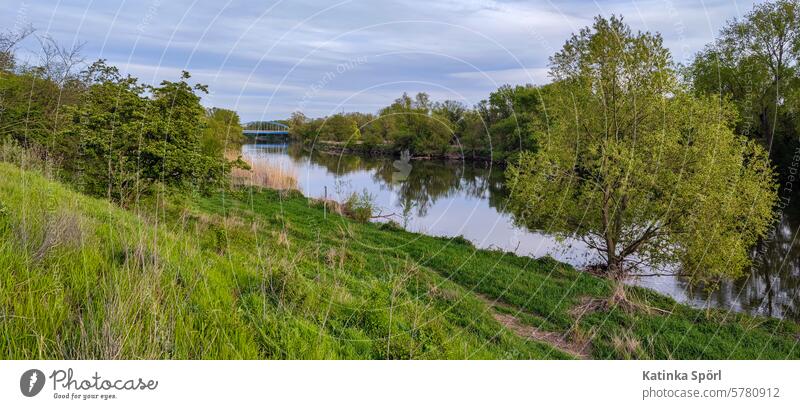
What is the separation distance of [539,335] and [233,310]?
713 centimetres

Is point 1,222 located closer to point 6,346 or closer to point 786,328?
point 6,346

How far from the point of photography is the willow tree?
48.6 ft

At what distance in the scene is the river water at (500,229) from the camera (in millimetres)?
15656

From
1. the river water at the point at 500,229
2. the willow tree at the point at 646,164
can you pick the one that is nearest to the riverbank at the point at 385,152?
the river water at the point at 500,229

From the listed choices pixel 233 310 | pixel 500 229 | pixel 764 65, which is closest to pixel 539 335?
pixel 233 310

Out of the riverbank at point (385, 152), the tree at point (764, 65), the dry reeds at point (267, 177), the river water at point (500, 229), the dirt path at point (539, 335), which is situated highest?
the tree at point (764, 65)

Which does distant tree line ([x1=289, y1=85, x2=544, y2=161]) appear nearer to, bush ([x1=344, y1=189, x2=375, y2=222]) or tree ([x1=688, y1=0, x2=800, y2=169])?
tree ([x1=688, y1=0, x2=800, y2=169])

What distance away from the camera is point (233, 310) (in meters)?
5.02
